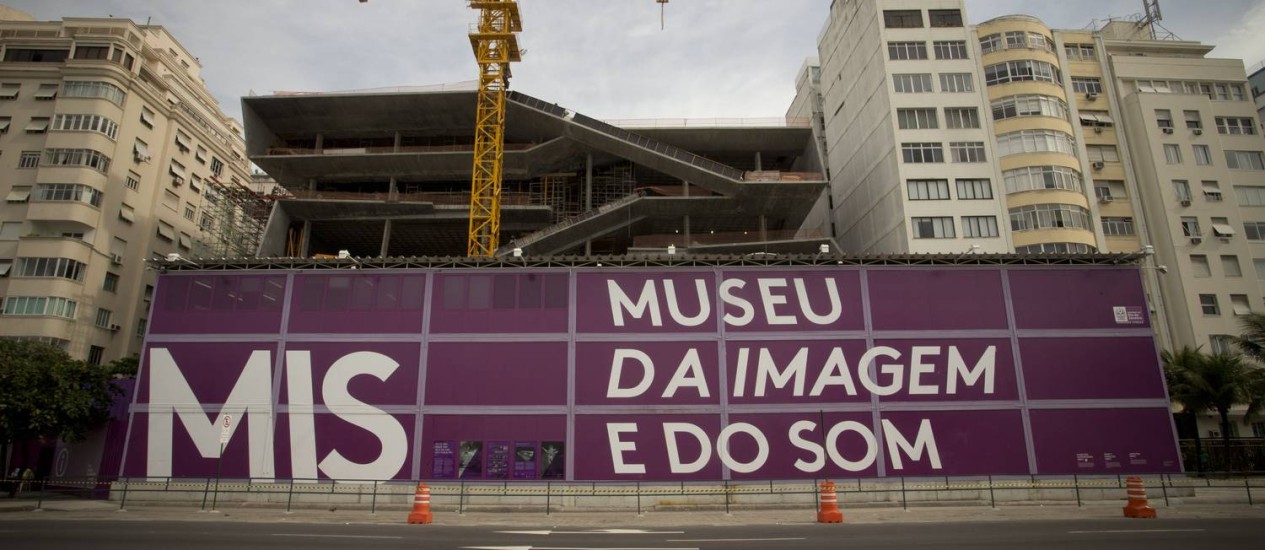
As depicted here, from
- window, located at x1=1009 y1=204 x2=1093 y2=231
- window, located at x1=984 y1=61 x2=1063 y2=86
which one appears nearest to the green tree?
window, located at x1=1009 y1=204 x2=1093 y2=231

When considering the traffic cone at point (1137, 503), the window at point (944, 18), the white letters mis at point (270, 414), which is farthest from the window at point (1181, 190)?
the white letters mis at point (270, 414)

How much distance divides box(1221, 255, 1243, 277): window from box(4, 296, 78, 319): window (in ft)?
271

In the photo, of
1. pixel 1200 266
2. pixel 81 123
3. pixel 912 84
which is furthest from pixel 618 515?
pixel 81 123

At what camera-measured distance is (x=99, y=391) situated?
3170 cm

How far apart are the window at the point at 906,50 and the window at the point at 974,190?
10936 mm

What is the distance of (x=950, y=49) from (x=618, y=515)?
45986mm

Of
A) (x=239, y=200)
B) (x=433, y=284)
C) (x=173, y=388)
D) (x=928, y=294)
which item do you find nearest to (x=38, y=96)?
(x=239, y=200)

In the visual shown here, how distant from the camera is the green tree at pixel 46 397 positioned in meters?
29.2

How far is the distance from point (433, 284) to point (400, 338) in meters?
2.68

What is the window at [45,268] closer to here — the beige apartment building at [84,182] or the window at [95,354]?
the beige apartment building at [84,182]

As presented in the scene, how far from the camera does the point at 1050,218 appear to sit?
46875mm

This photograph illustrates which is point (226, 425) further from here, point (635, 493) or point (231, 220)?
point (231, 220)

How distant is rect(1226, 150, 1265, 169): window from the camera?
2057 inches

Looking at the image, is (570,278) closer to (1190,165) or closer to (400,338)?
(400,338)
